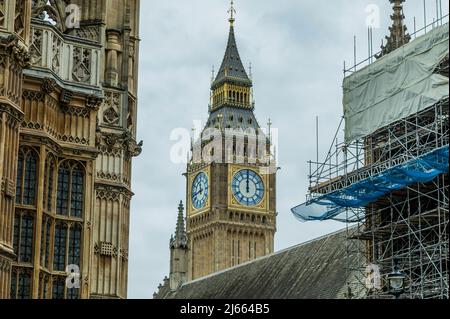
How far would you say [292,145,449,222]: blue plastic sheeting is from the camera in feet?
91.8

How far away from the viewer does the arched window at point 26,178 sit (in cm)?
2602

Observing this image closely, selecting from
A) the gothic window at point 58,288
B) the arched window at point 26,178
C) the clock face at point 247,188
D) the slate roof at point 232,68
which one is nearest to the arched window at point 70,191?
the arched window at point 26,178

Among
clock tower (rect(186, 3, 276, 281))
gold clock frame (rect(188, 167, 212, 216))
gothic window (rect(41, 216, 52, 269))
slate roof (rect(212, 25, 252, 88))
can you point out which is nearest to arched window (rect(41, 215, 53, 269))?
gothic window (rect(41, 216, 52, 269))

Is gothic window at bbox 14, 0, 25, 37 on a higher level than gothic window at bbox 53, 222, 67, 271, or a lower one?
higher

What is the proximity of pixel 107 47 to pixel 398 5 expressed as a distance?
46.3ft

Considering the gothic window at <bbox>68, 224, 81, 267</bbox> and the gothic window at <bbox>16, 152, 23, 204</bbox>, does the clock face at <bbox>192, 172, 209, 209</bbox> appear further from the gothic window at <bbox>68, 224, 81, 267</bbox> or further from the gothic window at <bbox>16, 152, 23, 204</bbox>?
the gothic window at <bbox>16, 152, 23, 204</bbox>

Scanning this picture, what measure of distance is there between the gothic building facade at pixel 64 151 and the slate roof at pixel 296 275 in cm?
1814

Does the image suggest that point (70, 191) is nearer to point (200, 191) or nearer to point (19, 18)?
point (19, 18)

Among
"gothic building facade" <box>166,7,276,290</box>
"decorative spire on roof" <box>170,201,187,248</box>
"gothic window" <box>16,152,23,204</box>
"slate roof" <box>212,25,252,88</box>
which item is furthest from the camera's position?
"slate roof" <box>212,25,252,88</box>

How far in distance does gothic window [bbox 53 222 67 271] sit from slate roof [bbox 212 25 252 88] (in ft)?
267

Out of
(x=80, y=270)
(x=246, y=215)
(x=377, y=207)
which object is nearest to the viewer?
(x=80, y=270)
